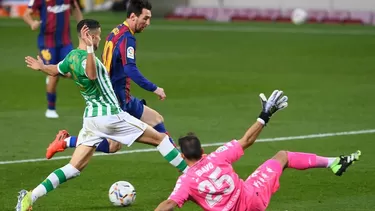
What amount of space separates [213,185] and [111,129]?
7.03ft

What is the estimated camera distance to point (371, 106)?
1955 centimetres

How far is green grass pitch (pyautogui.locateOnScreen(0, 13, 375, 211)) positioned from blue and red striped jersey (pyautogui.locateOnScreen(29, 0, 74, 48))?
1455 mm

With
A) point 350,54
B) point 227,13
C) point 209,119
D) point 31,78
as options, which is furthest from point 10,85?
point 227,13

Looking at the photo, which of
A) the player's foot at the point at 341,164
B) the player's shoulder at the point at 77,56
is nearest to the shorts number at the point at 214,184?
the player's foot at the point at 341,164

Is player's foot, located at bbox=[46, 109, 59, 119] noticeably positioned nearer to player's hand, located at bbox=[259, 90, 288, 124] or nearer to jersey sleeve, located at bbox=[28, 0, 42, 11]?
jersey sleeve, located at bbox=[28, 0, 42, 11]

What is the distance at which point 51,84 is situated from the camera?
18.4 m

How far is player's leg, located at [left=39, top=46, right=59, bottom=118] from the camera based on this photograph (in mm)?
18406

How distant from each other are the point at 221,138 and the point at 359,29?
65.0 feet

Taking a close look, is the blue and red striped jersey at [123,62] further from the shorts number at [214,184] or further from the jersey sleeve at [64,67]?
the shorts number at [214,184]

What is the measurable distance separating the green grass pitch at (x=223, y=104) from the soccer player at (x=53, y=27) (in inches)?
45.9

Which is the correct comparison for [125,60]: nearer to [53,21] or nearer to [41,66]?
[41,66]

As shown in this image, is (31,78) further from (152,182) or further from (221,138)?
(152,182)

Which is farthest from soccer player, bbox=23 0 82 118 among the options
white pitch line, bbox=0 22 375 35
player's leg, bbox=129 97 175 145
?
white pitch line, bbox=0 22 375 35

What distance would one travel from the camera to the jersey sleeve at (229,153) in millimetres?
9594
